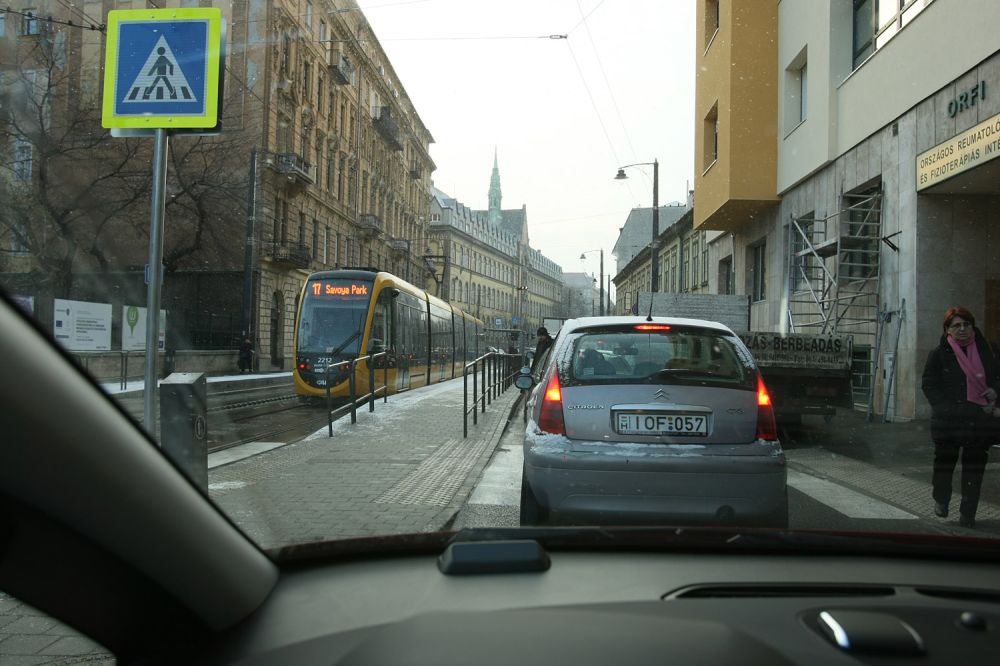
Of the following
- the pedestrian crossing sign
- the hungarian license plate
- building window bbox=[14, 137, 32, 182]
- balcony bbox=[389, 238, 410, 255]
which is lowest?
the hungarian license plate

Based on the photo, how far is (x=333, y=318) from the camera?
16.7m

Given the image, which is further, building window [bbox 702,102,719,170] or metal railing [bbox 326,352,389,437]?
building window [bbox 702,102,719,170]

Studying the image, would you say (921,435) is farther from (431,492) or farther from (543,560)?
(543,560)

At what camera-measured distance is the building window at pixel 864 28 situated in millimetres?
14406

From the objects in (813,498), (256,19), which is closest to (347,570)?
(813,498)

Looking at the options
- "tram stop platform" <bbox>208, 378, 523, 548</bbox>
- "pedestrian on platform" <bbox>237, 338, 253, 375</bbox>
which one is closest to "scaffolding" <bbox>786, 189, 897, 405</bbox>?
"tram stop platform" <bbox>208, 378, 523, 548</bbox>

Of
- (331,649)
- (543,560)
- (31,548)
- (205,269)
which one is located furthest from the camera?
(205,269)

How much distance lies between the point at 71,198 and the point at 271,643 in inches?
161

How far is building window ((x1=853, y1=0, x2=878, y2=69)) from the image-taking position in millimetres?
14406

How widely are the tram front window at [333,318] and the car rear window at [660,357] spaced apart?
40.3 feet

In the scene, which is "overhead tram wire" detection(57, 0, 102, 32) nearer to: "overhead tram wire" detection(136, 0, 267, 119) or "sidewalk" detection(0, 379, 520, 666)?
"overhead tram wire" detection(136, 0, 267, 119)

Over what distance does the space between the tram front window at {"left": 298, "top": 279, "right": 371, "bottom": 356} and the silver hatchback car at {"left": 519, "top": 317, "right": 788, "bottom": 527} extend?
12326 mm

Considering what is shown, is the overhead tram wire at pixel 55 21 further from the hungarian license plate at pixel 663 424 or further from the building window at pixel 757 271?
the building window at pixel 757 271

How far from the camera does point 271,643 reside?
1.58 m
